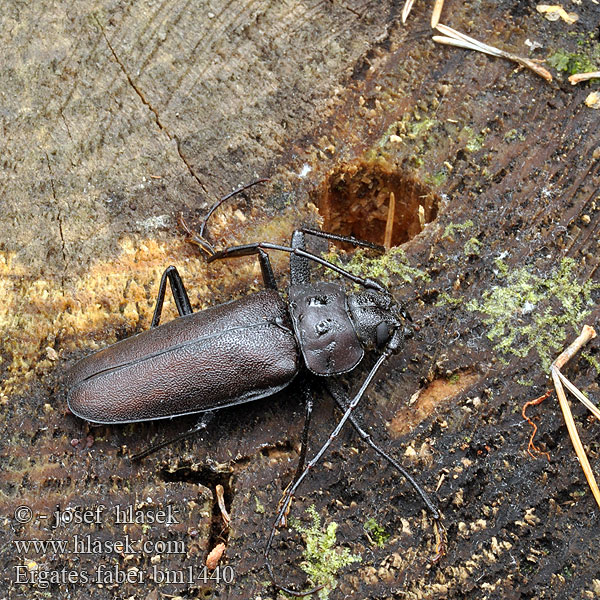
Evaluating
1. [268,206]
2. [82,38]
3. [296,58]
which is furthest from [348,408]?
[82,38]

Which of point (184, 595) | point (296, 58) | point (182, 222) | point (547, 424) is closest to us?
point (184, 595)

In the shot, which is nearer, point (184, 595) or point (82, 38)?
point (184, 595)

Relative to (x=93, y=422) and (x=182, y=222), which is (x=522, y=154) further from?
(x=93, y=422)

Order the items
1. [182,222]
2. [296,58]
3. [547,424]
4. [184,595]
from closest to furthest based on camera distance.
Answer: [184,595]
[547,424]
[182,222]
[296,58]

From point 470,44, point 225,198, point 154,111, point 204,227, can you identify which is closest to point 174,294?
point 204,227

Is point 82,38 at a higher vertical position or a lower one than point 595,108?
higher

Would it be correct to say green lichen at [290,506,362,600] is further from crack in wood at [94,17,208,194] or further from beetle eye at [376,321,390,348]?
crack in wood at [94,17,208,194]

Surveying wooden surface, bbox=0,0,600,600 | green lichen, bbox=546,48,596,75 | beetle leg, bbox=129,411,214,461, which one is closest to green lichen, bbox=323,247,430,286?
wooden surface, bbox=0,0,600,600
